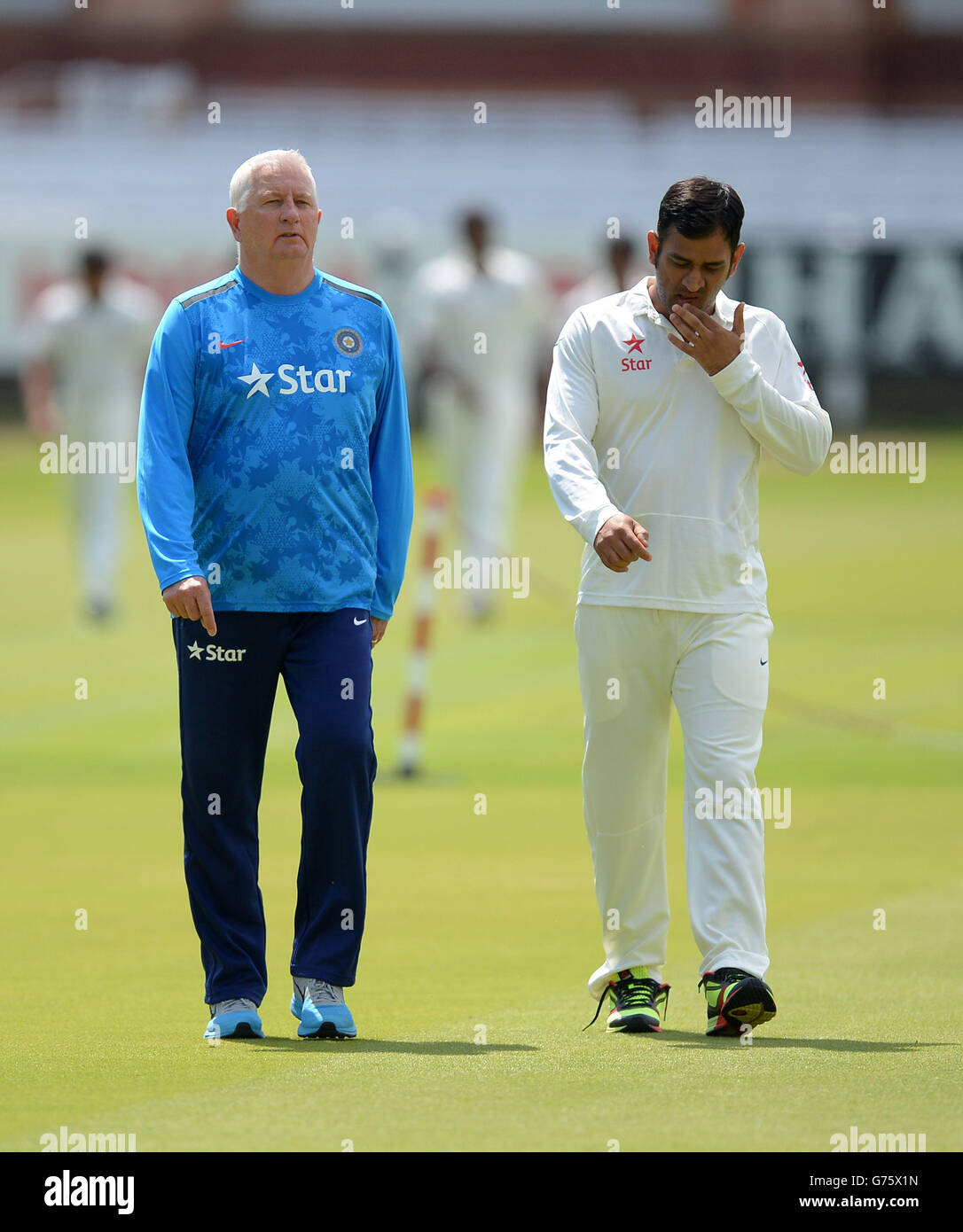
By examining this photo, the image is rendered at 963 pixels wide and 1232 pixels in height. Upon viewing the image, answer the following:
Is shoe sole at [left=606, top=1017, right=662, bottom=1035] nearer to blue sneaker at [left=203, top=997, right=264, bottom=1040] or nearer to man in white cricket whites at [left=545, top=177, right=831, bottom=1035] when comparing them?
man in white cricket whites at [left=545, top=177, right=831, bottom=1035]

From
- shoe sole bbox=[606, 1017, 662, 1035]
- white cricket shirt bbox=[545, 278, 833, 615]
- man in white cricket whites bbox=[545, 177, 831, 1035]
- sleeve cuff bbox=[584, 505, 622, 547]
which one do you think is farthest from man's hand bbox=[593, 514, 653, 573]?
shoe sole bbox=[606, 1017, 662, 1035]

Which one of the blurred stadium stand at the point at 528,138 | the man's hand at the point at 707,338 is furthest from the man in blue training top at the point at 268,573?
the blurred stadium stand at the point at 528,138

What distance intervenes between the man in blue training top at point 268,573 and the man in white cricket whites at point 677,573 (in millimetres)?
668

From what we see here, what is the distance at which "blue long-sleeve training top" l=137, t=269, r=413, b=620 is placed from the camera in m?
6.09

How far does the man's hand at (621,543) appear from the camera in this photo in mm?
5969

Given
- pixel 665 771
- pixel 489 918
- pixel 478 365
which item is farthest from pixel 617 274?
pixel 665 771

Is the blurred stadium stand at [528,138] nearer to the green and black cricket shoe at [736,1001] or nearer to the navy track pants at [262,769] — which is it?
the navy track pants at [262,769]

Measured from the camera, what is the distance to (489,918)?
846cm

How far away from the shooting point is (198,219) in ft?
112

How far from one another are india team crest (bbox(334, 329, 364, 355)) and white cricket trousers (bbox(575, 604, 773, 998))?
993 mm

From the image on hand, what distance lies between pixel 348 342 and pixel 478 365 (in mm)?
12783
